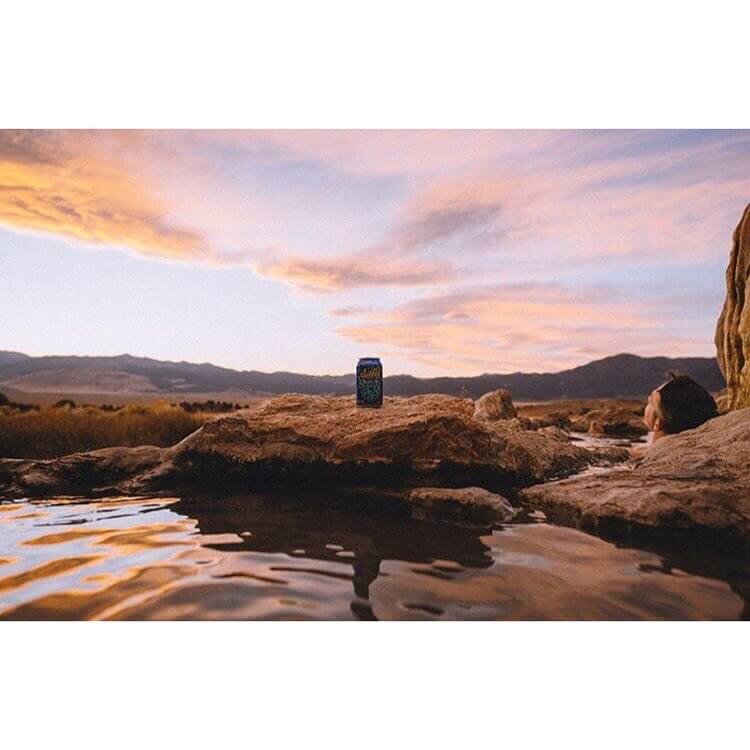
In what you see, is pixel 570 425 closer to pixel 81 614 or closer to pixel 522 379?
pixel 522 379

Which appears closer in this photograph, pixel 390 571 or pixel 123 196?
pixel 390 571

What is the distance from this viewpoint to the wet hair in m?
9.77

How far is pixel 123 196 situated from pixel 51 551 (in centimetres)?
423

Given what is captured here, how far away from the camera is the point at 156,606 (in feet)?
8.94

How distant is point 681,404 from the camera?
1016 cm

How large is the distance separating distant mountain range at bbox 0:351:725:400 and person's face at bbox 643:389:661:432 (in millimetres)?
834

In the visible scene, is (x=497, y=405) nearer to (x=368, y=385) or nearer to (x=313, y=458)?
(x=368, y=385)

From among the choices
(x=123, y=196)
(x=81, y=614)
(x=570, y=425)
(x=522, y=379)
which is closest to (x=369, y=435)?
(x=81, y=614)

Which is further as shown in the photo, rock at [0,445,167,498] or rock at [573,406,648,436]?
rock at [573,406,648,436]

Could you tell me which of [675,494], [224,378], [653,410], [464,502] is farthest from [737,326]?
[224,378]

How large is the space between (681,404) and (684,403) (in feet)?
0.25

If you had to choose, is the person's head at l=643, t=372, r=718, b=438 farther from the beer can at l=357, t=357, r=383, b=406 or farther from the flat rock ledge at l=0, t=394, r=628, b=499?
the beer can at l=357, t=357, r=383, b=406

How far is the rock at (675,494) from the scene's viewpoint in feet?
11.4

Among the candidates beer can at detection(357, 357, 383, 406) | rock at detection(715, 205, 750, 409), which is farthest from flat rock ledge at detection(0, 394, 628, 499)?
rock at detection(715, 205, 750, 409)
